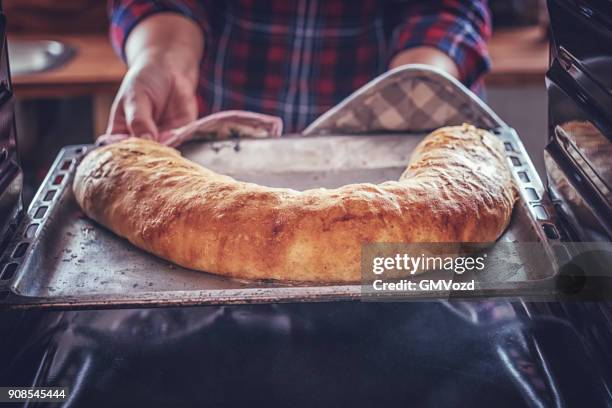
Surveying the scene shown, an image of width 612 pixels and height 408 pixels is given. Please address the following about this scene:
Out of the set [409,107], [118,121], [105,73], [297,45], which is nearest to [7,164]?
[118,121]

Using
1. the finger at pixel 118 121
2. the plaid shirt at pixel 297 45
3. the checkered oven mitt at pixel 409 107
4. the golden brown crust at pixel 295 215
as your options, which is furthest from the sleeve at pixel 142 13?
the golden brown crust at pixel 295 215

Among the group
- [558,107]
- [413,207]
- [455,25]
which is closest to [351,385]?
[413,207]

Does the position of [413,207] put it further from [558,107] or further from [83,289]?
[83,289]

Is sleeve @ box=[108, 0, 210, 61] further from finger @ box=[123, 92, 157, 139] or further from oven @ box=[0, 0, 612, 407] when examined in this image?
oven @ box=[0, 0, 612, 407]

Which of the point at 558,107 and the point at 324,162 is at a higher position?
the point at 558,107

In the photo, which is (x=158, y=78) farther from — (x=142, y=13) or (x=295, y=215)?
(x=295, y=215)

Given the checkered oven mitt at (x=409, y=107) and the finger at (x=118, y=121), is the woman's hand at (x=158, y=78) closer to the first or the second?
the finger at (x=118, y=121)

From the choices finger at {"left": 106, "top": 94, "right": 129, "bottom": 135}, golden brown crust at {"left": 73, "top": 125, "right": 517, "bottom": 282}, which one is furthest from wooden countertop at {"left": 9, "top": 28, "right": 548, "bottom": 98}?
golden brown crust at {"left": 73, "top": 125, "right": 517, "bottom": 282}
